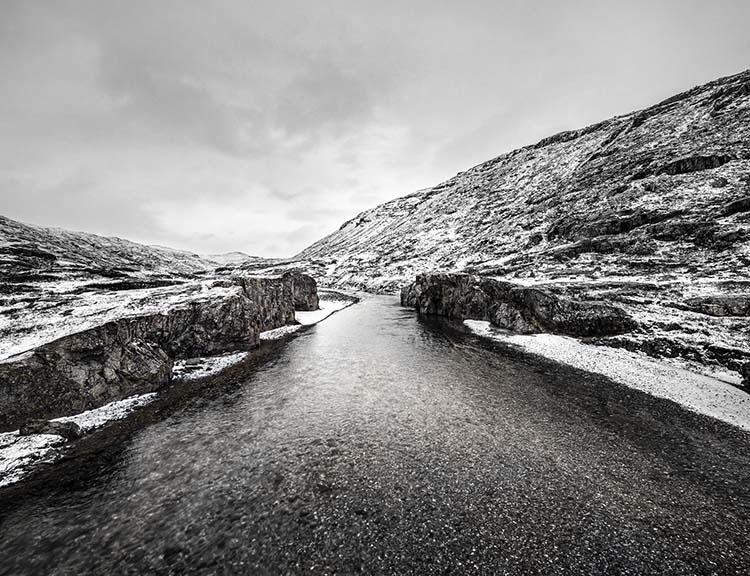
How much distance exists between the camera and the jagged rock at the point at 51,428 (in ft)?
37.6

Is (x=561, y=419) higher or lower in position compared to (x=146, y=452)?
lower

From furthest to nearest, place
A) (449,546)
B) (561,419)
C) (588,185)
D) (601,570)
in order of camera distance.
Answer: (588,185)
(561,419)
(449,546)
(601,570)

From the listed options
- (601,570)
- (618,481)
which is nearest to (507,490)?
(601,570)

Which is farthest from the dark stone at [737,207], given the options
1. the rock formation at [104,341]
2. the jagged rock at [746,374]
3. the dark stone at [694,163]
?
the rock formation at [104,341]

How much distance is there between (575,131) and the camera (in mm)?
148000

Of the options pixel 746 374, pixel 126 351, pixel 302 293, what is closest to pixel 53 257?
pixel 302 293

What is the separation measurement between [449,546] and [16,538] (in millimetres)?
10718

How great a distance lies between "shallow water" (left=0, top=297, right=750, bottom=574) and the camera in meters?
7.19

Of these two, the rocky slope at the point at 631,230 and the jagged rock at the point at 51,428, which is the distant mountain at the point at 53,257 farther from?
the rocky slope at the point at 631,230

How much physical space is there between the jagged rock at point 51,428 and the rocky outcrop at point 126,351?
2.25 ft

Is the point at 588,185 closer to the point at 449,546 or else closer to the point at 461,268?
the point at 461,268

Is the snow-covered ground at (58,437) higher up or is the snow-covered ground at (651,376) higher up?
the snow-covered ground at (58,437)

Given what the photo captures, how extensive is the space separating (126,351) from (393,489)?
618 inches

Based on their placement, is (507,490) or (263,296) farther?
(263,296)
